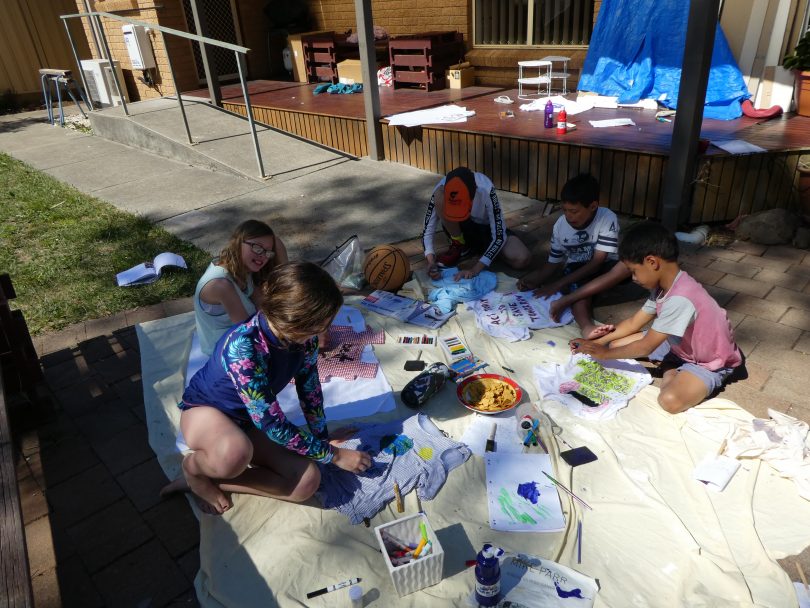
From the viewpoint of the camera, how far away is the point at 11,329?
2.99m

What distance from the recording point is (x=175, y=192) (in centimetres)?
661

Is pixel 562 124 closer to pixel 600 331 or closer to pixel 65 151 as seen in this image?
pixel 600 331

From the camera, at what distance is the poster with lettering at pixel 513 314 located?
12.0ft

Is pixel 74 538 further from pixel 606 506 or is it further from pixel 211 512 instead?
pixel 606 506

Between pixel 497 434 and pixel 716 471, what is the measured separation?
97 cm

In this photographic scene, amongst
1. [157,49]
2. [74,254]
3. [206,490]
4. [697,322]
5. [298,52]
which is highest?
[157,49]

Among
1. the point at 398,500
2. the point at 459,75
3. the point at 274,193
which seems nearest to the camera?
the point at 398,500

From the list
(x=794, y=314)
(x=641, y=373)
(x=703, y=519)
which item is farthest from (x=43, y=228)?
(x=794, y=314)

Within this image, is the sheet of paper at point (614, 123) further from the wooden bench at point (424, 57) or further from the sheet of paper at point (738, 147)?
the wooden bench at point (424, 57)

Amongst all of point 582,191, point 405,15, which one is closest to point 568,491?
point 582,191

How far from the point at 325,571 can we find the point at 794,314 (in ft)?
10.9

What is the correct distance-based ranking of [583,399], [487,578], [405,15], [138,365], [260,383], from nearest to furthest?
[487,578], [260,383], [583,399], [138,365], [405,15]

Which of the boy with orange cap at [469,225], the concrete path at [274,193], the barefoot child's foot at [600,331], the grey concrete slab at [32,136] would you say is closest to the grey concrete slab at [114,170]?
the concrete path at [274,193]

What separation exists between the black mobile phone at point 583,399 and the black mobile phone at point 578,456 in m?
0.33
